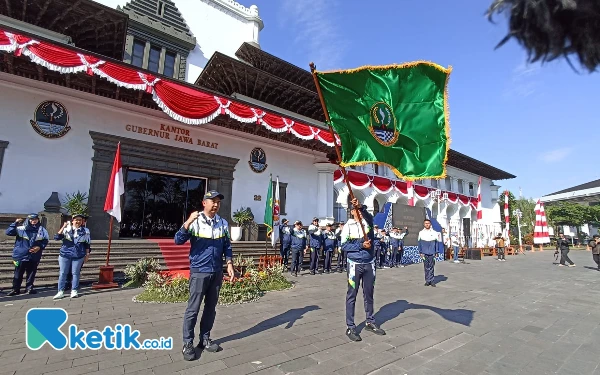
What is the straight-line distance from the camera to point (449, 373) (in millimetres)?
3150

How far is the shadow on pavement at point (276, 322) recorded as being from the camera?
4.13 metres

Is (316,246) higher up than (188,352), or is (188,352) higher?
(316,246)

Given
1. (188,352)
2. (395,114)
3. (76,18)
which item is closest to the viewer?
(188,352)

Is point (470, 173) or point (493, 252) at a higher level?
point (470, 173)

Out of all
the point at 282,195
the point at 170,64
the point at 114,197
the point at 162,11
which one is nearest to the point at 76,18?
the point at 170,64

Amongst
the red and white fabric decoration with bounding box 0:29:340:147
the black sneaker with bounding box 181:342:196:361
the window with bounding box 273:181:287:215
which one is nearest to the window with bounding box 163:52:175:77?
the red and white fabric decoration with bounding box 0:29:340:147

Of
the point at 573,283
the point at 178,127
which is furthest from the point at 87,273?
the point at 573,283

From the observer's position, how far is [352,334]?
13.6 feet

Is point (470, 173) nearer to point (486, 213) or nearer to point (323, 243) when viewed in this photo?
point (486, 213)

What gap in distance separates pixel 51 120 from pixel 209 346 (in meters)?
10.9

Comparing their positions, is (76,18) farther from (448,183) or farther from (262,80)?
(448,183)

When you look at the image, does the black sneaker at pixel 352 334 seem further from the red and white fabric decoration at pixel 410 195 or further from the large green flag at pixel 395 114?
the red and white fabric decoration at pixel 410 195

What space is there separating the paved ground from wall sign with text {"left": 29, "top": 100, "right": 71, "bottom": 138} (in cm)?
645

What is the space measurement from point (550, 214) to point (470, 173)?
1949 cm
